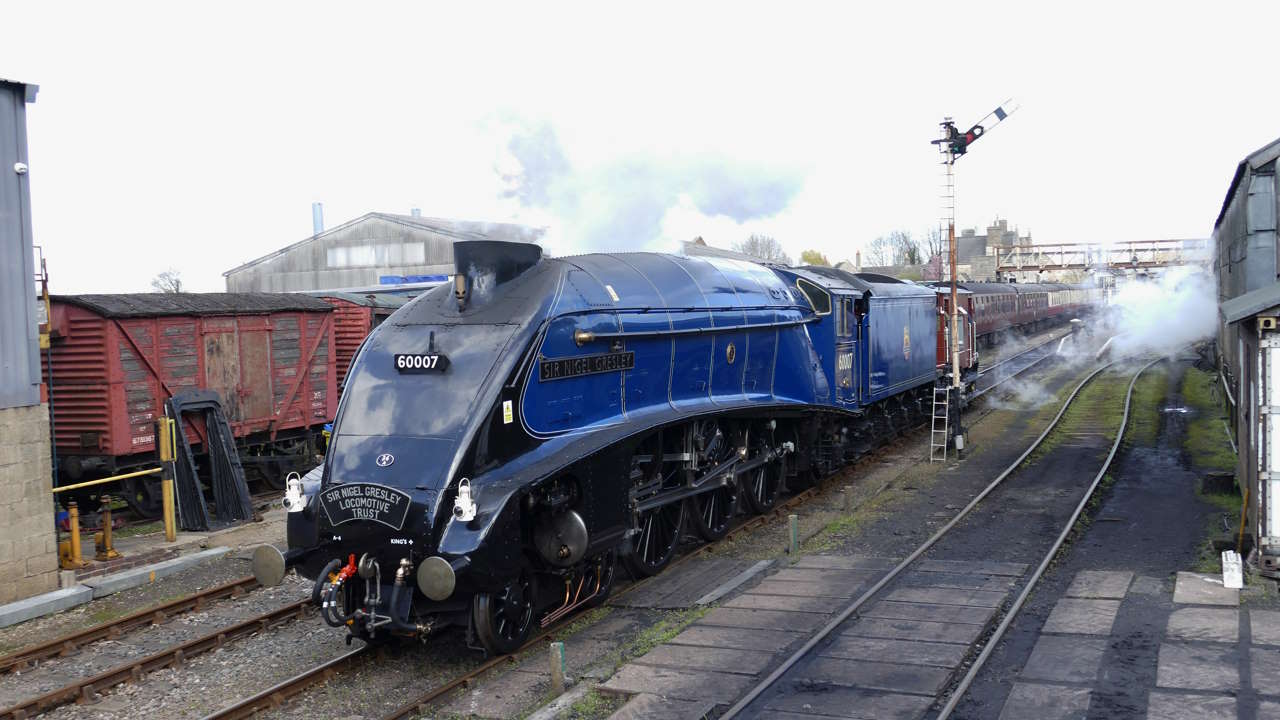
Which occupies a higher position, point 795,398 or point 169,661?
point 795,398

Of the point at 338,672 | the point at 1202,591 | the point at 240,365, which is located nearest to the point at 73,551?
the point at 240,365

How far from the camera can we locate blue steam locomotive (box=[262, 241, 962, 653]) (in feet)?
24.6

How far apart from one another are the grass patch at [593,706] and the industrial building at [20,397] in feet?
22.3

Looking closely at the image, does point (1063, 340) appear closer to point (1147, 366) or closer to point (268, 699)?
point (1147, 366)

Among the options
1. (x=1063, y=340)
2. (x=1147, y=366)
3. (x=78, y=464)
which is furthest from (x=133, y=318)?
(x=1063, y=340)

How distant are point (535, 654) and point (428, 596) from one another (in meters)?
1.57

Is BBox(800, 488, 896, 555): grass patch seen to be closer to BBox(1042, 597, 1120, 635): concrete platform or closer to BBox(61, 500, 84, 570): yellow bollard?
BBox(1042, 597, 1120, 635): concrete platform

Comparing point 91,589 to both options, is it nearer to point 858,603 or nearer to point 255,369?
point 255,369

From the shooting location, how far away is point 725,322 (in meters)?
11.4

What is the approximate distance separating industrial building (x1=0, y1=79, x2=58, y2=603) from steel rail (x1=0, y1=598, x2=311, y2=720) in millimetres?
2661

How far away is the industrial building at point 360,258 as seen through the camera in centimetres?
2969

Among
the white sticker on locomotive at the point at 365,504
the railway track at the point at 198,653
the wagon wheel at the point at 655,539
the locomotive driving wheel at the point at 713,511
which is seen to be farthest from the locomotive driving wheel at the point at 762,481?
the white sticker on locomotive at the point at 365,504

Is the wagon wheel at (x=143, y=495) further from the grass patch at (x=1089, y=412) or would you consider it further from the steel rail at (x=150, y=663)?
the grass patch at (x=1089, y=412)

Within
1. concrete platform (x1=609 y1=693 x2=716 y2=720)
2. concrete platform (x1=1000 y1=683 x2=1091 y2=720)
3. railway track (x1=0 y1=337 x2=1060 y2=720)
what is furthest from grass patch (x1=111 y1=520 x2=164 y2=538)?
concrete platform (x1=1000 y1=683 x2=1091 y2=720)
